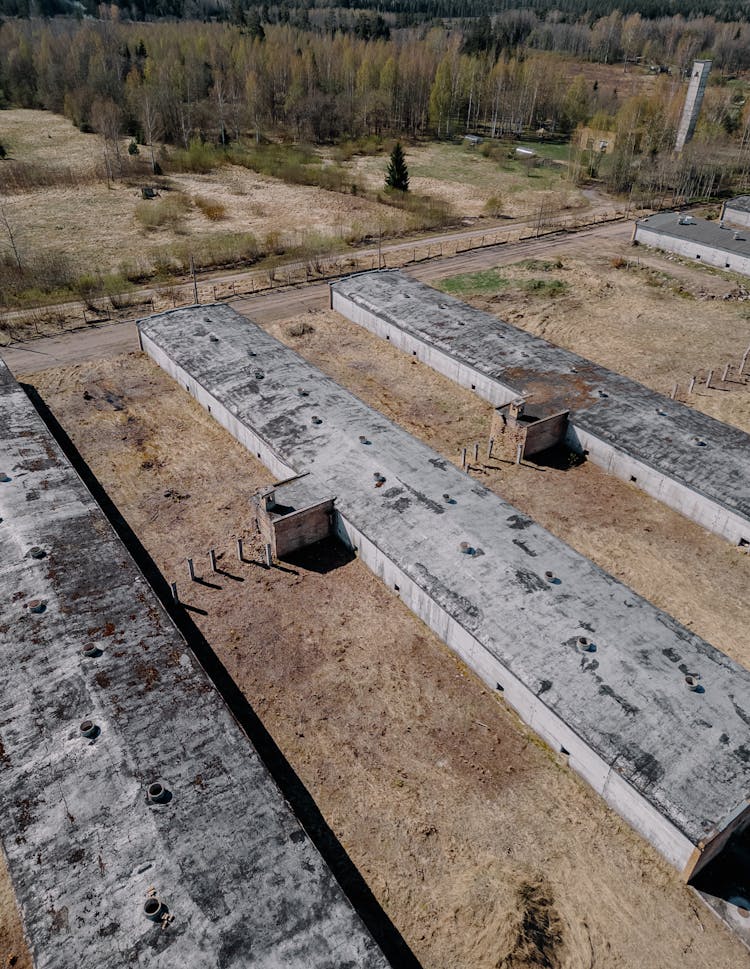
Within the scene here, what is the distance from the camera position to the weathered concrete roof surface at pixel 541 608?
19.0 m

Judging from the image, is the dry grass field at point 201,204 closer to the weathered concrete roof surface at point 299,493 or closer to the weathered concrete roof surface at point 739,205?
the weathered concrete roof surface at point 739,205

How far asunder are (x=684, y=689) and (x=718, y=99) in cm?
10735

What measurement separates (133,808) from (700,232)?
214 ft

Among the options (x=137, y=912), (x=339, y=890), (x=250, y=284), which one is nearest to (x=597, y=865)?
(x=339, y=890)

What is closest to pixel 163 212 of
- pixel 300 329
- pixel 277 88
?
pixel 300 329

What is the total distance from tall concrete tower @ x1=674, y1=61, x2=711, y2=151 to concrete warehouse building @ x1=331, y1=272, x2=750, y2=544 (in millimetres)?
62341

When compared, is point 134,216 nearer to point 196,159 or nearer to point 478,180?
point 196,159

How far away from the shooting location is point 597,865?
1855 cm

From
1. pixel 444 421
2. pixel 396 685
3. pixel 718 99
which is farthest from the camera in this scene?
pixel 718 99

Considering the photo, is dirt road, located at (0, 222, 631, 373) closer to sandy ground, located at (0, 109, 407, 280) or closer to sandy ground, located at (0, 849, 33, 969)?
sandy ground, located at (0, 109, 407, 280)

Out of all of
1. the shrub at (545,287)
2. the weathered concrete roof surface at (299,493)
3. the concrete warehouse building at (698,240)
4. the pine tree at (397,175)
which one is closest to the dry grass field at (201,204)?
the pine tree at (397,175)

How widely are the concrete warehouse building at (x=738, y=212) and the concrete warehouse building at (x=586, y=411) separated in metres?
41.9

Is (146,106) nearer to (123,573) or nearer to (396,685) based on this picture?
(123,573)

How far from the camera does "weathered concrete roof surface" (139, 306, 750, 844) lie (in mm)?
18953
